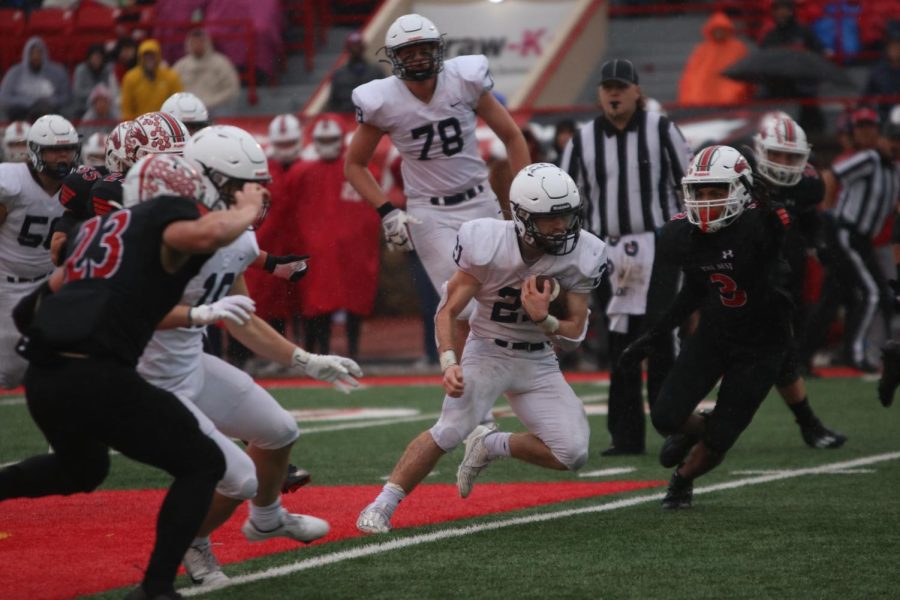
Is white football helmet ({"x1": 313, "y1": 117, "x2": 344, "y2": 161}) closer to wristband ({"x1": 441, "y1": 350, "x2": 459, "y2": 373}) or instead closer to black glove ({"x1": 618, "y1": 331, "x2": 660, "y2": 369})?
black glove ({"x1": 618, "y1": 331, "x2": 660, "y2": 369})

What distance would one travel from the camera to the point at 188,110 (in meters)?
7.66

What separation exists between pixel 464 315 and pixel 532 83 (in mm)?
8568

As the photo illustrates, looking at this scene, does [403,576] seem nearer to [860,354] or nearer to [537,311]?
[537,311]

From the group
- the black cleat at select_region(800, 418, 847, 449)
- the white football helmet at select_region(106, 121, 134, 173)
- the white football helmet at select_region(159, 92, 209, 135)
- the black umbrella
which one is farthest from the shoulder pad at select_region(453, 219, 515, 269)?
the black umbrella

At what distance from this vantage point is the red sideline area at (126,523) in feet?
15.9

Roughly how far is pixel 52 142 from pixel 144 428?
11.2ft

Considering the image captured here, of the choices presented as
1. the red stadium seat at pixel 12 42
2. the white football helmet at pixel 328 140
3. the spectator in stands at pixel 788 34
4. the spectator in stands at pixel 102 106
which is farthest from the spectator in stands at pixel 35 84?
the spectator in stands at pixel 788 34

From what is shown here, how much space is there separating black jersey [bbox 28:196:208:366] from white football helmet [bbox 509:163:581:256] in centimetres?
159

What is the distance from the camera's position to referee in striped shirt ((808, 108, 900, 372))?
37.7 ft

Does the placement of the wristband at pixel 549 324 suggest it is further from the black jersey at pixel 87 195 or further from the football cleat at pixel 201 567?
the black jersey at pixel 87 195

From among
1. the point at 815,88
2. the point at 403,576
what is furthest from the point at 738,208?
the point at 815,88

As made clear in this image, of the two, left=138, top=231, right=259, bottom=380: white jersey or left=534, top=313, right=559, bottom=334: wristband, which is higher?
left=138, top=231, right=259, bottom=380: white jersey

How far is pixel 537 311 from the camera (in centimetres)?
544

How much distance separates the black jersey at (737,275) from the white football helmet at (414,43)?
1501mm
